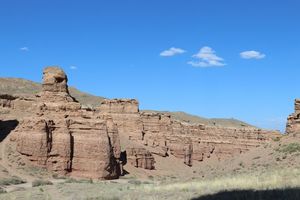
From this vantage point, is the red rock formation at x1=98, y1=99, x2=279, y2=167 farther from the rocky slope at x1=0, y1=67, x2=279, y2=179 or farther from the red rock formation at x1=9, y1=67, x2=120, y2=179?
the red rock formation at x1=9, y1=67, x2=120, y2=179

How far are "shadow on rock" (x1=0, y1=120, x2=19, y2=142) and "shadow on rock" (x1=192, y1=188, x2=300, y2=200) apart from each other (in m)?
33.4

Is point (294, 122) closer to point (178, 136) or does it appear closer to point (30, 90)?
point (178, 136)

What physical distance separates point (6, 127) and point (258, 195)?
3707 cm

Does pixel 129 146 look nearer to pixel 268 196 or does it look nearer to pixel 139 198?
pixel 139 198

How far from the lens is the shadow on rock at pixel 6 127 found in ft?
162

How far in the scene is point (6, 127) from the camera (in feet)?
167

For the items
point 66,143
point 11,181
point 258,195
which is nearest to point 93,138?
point 66,143

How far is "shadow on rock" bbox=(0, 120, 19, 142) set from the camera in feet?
162

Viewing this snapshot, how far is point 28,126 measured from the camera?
46.5m

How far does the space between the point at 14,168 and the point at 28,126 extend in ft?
13.6

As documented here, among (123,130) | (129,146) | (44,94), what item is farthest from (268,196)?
(123,130)

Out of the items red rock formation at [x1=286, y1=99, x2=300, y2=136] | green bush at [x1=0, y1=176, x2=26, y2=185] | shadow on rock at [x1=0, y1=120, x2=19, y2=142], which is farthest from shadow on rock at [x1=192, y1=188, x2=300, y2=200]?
shadow on rock at [x1=0, y1=120, x2=19, y2=142]

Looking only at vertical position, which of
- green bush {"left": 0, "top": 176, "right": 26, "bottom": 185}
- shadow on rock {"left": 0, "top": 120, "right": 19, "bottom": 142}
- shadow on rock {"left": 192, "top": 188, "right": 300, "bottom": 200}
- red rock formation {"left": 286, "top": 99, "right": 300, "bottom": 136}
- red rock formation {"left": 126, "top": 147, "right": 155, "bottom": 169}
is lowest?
green bush {"left": 0, "top": 176, "right": 26, "bottom": 185}

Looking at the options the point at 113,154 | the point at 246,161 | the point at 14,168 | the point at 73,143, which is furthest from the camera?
the point at 113,154
